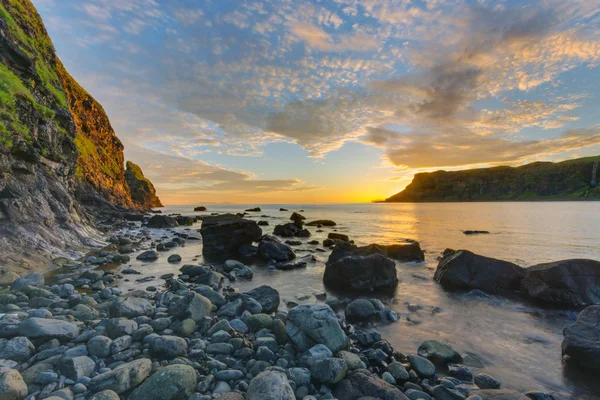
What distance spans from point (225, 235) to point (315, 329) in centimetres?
1743

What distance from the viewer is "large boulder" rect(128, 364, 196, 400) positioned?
14.6 feet

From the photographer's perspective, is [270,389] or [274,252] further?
[274,252]

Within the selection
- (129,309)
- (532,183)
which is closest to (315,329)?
(129,309)

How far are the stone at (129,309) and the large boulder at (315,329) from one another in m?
4.29

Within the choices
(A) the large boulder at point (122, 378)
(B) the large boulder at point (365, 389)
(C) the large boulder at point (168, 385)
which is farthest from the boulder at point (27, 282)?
(B) the large boulder at point (365, 389)

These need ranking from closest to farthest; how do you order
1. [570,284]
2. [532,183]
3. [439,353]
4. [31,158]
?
[439,353], [570,284], [31,158], [532,183]

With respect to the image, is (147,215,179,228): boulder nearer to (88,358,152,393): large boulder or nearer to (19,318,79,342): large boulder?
(19,318,79,342): large boulder

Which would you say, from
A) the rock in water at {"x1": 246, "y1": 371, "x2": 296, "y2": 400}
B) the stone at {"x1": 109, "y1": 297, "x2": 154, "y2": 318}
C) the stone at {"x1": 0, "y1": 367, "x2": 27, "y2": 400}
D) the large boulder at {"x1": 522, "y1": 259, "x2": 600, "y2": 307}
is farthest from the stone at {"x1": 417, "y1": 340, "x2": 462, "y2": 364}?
the stone at {"x1": 0, "y1": 367, "x2": 27, "y2": 400}

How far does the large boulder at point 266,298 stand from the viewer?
990 cm

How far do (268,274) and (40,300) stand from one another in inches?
405

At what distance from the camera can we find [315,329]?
6770 millimetres

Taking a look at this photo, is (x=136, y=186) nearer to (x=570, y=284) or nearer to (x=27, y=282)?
(x=27, y=282)

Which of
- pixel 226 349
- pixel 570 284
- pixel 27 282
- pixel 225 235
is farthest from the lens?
pixel 225 235

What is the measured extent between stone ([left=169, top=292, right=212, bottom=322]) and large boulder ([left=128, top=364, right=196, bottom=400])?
8.95 feet
